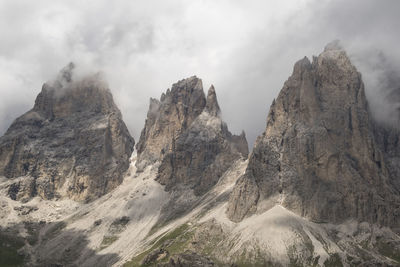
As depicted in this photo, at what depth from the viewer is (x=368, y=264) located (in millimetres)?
195625

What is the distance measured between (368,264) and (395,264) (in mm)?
15055

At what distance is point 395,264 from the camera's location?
656 ft
